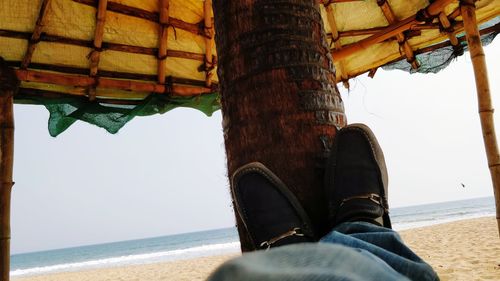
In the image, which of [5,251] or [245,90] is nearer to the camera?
[245,90]

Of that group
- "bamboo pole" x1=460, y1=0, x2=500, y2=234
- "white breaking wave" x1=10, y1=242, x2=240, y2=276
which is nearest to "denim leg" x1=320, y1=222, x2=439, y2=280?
"bamboo pole" x1=460, y1=0, x2=500, y2=234

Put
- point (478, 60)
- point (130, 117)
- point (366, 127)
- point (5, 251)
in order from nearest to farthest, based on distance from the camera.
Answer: point (366, 127) < point (5, 251) < point (478, 60) < point (130, 117)

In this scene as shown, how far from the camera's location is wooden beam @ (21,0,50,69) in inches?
115

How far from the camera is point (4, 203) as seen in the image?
2697 mm

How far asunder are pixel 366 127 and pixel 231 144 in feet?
1.80

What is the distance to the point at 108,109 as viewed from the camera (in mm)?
3635

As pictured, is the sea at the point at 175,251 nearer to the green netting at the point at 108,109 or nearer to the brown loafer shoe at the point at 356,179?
the green netting at the point at 108,109

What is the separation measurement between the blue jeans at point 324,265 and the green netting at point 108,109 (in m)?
3.24

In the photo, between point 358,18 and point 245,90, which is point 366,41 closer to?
point 358,18

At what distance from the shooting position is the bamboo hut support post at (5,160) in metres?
2.65

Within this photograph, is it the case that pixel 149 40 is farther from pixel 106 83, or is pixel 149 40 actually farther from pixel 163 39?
pixel 106 83

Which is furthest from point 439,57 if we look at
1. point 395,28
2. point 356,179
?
point 356,179

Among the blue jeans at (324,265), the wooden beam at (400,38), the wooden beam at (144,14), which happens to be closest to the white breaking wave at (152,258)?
the wooden beam at (400,38)

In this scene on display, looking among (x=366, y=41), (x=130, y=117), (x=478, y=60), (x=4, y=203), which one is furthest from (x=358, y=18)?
(x=4, y=203)
